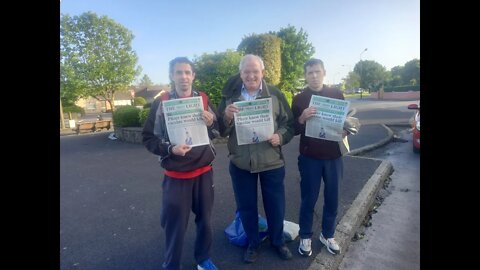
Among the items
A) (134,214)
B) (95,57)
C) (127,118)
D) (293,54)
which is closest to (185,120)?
(134,214)

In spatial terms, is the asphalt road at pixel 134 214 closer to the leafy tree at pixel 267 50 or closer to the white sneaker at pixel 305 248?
the white sneaker at pixel 305 248

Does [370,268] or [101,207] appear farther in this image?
[101,207]

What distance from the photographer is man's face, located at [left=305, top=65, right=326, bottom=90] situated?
261 centimetres

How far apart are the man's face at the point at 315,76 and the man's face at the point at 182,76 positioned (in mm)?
1183

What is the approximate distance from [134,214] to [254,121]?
9.50 ft

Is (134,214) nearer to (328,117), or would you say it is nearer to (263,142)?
(263,142)

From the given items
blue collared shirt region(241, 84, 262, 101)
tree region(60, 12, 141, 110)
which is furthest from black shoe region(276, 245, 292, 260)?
tree region(60, 12, 141, 110)

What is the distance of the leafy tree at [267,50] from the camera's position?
41.1 feet

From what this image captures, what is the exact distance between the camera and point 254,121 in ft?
8.06

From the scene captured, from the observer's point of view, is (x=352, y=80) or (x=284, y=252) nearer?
(x=284, y=252)
